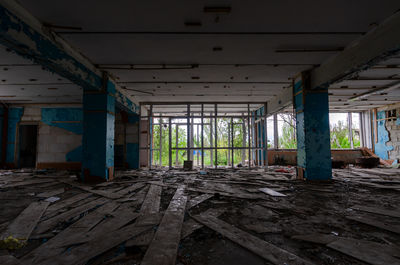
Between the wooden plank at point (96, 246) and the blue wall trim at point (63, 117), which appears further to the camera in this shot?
the blue wall trim at point (63, 117)

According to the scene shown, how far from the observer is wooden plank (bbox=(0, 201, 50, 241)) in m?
2.22

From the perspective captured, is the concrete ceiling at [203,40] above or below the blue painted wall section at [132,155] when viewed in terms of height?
above

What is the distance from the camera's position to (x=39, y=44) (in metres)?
3.46

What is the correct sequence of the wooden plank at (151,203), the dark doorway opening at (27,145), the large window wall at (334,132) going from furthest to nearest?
the large window wall at (334,132) < the dark doorway opening at (27,145) < the wooden plank at (151,203)

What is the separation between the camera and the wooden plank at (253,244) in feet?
5.62

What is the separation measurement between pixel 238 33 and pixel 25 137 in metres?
13.0

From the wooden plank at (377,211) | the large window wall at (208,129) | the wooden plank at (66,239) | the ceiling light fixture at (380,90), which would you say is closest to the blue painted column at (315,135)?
the wooden plank at (377,211)

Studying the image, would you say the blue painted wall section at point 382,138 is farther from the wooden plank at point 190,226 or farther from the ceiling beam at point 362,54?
the wooden plank at point 190,226

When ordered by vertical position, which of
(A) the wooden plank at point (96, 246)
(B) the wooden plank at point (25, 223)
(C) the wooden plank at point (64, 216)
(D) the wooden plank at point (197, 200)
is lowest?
(D) the wooden plank at point (197, 200)

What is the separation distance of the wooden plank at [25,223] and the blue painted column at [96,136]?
88.9 inches

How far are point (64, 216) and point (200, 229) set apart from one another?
6.62 feet

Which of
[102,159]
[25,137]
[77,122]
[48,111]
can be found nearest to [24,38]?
[102,159]

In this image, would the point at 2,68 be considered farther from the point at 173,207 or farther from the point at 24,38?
the point at 173,207

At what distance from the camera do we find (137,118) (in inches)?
384
